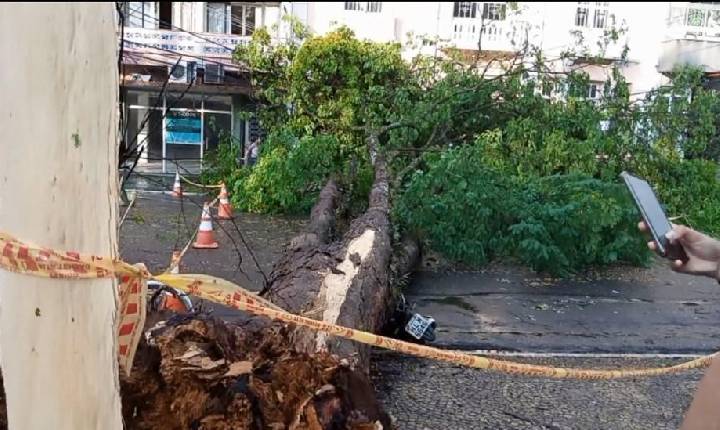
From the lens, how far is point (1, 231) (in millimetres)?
1495

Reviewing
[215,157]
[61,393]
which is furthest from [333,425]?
[215,157]

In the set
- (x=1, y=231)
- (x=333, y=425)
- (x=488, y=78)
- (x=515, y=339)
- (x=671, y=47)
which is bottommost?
(x=515, y=339)

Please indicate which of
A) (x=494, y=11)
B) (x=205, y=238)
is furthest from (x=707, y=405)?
(x=494, y=11)

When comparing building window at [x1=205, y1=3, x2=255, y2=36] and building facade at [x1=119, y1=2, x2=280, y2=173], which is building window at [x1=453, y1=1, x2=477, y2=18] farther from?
building window at [x1=205, y1=3, x2=255, y2=36]

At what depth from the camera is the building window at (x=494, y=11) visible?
47.1 ft

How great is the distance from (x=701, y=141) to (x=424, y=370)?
7.54 metres

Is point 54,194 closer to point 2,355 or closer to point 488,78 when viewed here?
point 2,355

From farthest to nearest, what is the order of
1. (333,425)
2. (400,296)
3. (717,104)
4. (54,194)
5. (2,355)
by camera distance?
(717,104) → (400,296) → (333,425) → (2,355) → (54,194)

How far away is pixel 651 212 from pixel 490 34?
16528 millimetres

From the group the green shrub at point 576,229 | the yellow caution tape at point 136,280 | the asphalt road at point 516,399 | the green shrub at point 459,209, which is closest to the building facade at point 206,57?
the green shrub at point 459,209

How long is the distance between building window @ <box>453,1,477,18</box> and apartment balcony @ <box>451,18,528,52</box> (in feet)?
0.52

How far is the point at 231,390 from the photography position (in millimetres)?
2416

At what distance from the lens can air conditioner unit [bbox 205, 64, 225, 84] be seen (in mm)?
19312

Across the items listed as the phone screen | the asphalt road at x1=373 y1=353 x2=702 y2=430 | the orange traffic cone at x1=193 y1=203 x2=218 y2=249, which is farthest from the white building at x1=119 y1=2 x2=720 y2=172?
the phone screen
